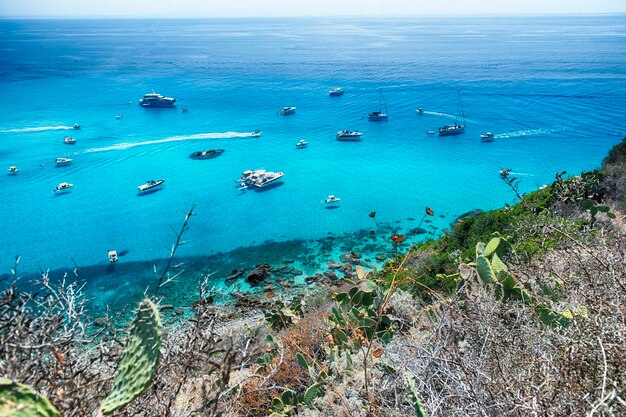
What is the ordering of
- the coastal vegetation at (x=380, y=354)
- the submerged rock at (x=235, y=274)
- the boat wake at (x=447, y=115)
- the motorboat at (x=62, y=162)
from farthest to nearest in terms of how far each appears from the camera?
the boat wake at (x=447, y=115), the motorboat at (x=62, y=162), the submerged rock at (x=235, y=274), the coastal vegetation at (x=380, y=354)

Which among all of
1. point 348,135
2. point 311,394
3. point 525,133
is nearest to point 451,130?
point 525,133

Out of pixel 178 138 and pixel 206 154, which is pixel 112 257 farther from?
pixel 178 138

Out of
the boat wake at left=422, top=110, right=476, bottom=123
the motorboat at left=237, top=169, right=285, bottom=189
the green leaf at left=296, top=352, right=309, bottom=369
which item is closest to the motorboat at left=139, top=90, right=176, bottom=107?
the motorboat at left=237, top=169, right=285, bottom=189

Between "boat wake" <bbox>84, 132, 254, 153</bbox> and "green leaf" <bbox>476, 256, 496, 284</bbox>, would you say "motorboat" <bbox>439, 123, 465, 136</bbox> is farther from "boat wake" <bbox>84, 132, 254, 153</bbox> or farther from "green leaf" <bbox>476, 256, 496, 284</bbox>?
"green leaf" <bbox>476, 256, 496, 284</bbox>

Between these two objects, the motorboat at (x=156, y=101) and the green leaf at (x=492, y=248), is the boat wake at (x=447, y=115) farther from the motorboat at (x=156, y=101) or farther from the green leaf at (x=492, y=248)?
the green leaf at (x=492, y=248)

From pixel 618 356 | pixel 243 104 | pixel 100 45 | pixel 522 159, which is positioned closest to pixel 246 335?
pixel 618 356

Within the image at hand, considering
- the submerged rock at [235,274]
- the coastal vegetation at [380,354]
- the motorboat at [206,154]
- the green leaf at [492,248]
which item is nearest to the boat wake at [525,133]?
the motorboat at [206,154]
